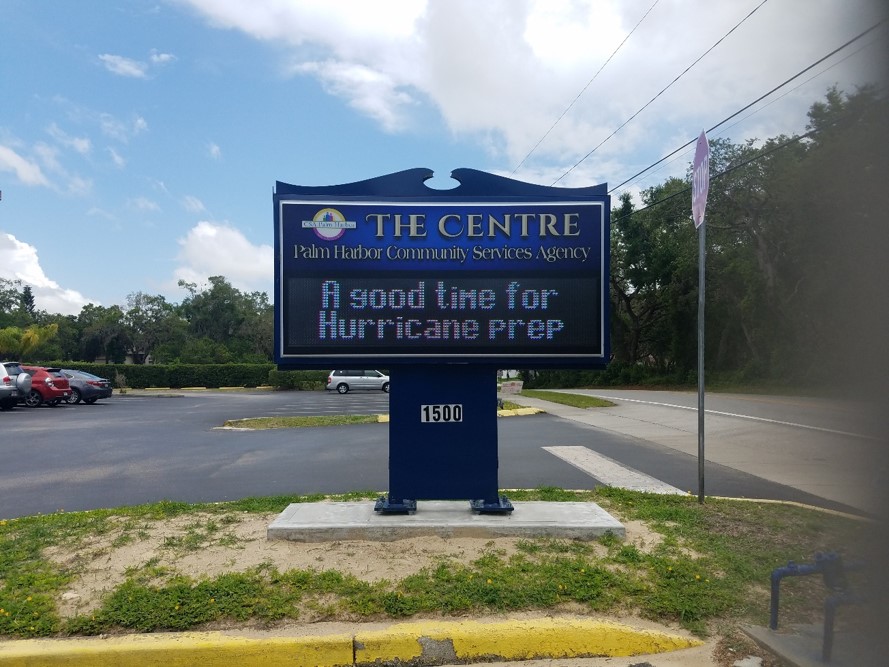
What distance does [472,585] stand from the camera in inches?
180

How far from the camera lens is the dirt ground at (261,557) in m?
4.08

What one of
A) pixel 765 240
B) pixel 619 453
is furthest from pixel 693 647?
pixel 765 240

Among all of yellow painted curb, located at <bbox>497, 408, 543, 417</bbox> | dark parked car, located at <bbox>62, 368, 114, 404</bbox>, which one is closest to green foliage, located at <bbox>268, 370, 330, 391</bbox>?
dark parked car, located at <bbox>62, 368, 114, 404</bbox>

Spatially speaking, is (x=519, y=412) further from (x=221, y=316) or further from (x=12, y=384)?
(x=221, y=316)

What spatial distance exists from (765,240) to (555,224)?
27646mm

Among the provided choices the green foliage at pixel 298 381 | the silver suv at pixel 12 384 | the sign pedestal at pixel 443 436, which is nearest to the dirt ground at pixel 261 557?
the sign pedestal at pixel 443 436

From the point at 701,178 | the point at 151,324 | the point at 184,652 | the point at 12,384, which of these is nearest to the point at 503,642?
the point at 184,652

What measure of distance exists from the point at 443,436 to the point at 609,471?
4.17 m

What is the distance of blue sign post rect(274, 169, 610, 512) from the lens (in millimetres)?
5938

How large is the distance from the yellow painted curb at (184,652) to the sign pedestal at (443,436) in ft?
7.04

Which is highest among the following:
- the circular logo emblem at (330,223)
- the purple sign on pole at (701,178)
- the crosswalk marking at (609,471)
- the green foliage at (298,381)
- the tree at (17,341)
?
the purple sign on pole at (701,178)

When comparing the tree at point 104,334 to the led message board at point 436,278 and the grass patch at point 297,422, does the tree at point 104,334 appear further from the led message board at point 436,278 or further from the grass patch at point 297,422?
the led message board at point 436,278

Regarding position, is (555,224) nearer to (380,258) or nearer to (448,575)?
(380,258)

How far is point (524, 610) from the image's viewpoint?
4.29 meters
